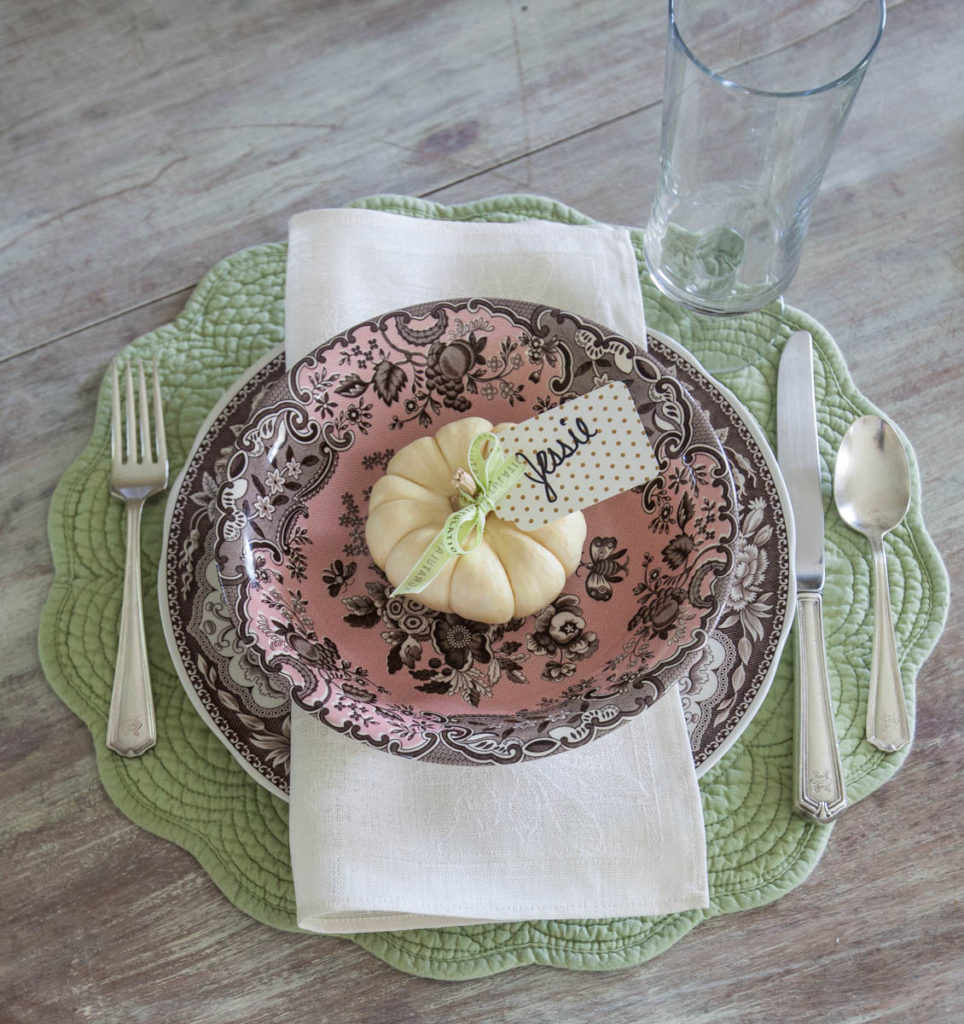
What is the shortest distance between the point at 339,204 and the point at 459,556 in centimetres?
50

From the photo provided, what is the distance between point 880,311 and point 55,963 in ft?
3.17

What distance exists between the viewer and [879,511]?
930 millimetres

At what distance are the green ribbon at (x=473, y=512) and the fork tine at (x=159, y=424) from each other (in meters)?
0.29

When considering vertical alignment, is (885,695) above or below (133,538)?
below

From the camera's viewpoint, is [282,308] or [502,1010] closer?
[502,1010]

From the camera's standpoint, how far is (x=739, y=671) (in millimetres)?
824

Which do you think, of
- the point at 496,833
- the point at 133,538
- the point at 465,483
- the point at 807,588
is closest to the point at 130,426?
the point at 133,538

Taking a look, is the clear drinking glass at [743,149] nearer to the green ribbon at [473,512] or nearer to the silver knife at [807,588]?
the silver knife at [807,588]

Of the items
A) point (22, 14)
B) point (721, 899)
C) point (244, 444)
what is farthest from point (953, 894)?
point (22, 14)

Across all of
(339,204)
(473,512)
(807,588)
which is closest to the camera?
(473,512)

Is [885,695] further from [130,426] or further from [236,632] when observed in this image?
[130,426]

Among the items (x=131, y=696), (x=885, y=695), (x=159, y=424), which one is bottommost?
(x=885, y=695)

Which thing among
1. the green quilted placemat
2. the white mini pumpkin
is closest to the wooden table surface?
the green quilted placemat

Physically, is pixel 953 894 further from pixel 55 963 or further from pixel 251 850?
pixel 55 963
